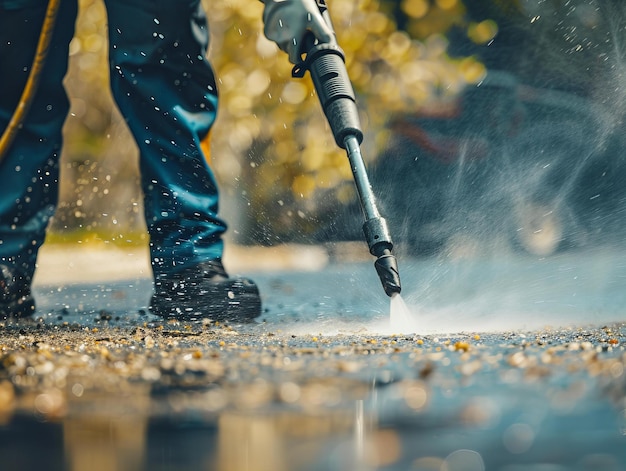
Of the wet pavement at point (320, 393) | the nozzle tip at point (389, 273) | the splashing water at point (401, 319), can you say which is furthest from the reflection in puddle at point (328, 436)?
the splashing water at point (401, 319)

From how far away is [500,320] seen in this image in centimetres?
319

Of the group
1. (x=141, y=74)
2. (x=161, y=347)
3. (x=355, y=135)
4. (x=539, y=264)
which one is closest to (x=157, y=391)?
(x=161, y=347)

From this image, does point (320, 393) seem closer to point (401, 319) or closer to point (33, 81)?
point (401, 319)

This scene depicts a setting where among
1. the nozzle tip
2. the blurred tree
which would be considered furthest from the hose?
the blurred tree

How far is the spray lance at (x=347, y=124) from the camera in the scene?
2688mm

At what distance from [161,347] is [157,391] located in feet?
2.28

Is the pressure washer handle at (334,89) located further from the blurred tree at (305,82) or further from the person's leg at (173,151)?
the blurred tree at (305,82)

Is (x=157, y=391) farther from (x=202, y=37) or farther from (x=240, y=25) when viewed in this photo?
(x=240, y=25)

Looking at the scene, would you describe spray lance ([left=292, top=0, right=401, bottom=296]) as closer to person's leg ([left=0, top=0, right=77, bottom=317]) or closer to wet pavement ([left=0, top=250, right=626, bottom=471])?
wet pavement ([left=0, top=250, right=626, bottom=471])

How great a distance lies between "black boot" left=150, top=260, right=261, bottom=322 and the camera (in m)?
3.18

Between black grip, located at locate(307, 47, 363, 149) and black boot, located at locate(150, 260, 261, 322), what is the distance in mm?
614

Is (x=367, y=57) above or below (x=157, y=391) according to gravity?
above

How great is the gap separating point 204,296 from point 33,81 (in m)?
0.94

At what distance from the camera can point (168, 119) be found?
10.9 ft
